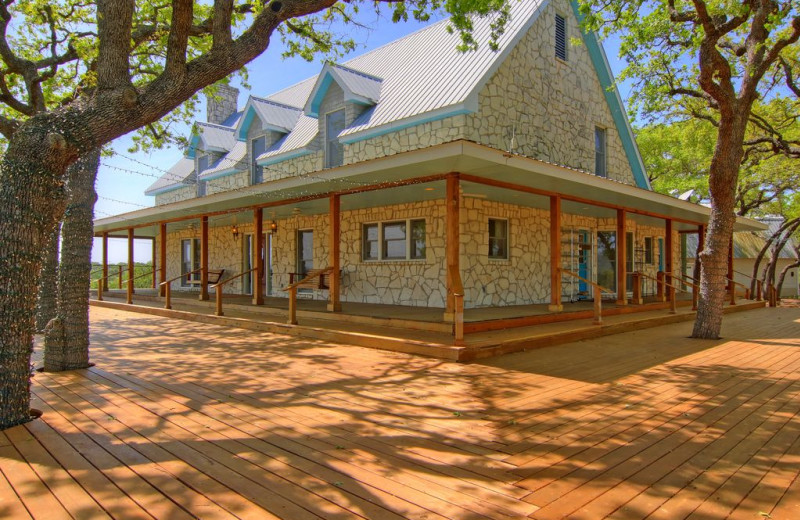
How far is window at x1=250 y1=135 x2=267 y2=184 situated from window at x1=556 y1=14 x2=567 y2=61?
908 cm

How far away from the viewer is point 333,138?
12.7 metres

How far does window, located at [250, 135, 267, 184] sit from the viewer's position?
15.3 meters

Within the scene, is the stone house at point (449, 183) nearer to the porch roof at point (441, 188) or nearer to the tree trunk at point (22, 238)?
the porch roof at point (441, 188)

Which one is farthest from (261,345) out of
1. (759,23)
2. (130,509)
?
(759,23)

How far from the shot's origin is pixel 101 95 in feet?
13.6

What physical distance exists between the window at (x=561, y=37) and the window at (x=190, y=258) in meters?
14.0

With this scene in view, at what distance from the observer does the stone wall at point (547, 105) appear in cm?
1080

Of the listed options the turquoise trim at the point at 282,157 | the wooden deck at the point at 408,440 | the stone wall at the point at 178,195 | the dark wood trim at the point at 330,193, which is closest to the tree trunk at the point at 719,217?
the wooden deck at the point at 408,440

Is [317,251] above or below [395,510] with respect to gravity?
above

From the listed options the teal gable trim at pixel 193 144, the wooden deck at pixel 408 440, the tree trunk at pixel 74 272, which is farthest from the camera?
the teal gable trim at pixel 193 144

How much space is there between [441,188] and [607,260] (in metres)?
→ 7.15

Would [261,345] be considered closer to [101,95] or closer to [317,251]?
[101,95]

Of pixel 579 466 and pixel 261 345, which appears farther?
pixel 261 345

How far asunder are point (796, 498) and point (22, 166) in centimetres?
569
